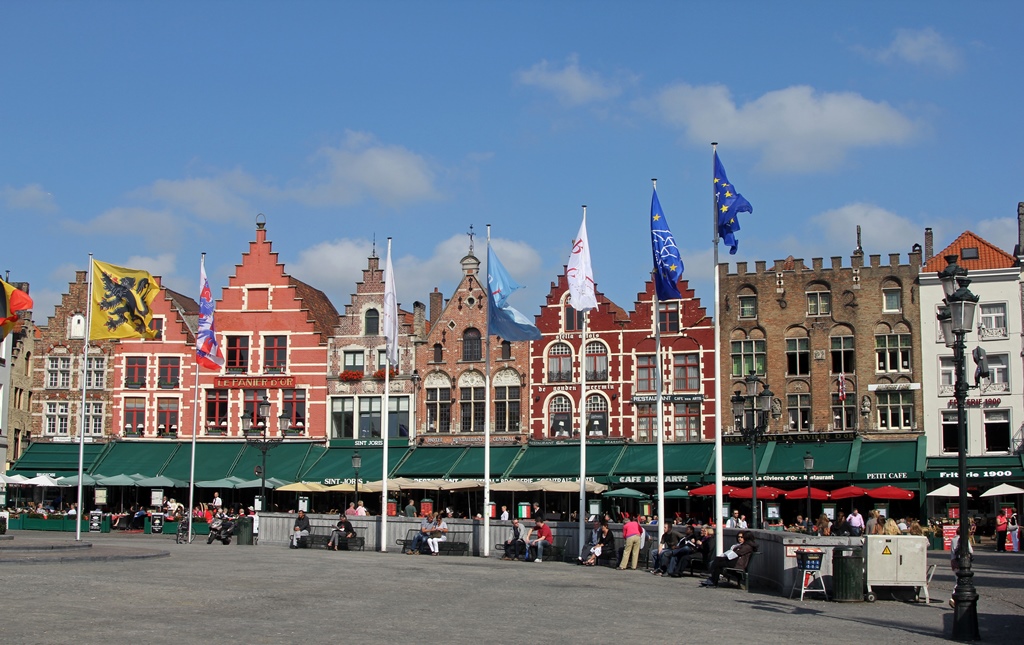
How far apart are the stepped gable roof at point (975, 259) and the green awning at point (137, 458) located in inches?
1390

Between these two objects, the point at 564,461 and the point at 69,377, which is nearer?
the point at 564,461

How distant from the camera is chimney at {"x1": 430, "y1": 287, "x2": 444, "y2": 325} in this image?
187 feet

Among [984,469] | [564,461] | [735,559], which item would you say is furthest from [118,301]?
[984,469]

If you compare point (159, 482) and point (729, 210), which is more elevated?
point (729, 210)

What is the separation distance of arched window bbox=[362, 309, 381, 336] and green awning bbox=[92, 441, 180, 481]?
1036cm

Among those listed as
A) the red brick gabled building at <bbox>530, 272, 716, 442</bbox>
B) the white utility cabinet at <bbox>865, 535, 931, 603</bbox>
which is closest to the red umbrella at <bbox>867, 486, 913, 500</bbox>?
the red brick gabled building at <bbox>530, 272, 716, 442</bbox>

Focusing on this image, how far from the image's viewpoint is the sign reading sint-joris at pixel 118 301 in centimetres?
3459

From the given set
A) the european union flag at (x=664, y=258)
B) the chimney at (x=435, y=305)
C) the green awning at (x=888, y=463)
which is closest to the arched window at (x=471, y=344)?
the chimney at (x=435, y=305)

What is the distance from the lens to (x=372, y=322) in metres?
57.0

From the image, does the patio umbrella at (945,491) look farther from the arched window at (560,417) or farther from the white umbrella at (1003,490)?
the arched window at (560,417)

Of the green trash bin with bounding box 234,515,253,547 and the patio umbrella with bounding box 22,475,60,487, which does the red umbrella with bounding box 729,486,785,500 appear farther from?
the patio umbrella with bounding box 22,475,60,487

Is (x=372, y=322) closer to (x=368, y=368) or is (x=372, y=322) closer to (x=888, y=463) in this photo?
(x=368, y=368)

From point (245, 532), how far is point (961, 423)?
92.1ft

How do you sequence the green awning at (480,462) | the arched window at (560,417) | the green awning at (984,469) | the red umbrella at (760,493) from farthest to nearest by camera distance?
1. the arched window at (560,417)
2. the green awning at (480,462)
3. the green awning at (984,469)
4. the red umbrella at (760,493)
